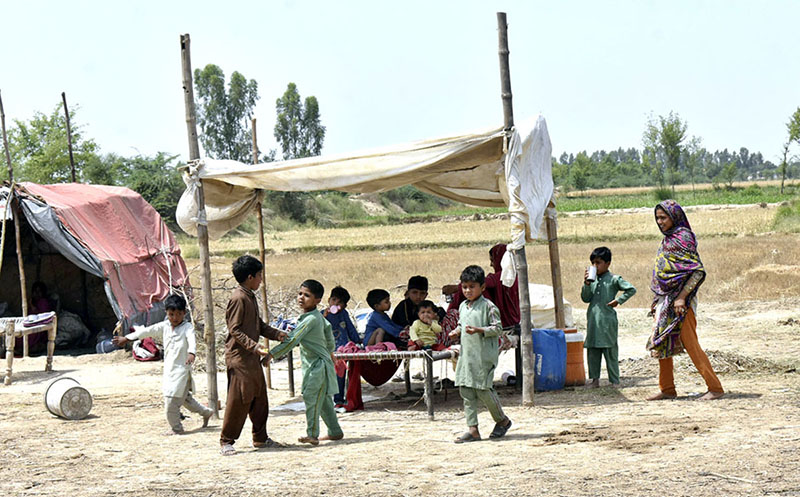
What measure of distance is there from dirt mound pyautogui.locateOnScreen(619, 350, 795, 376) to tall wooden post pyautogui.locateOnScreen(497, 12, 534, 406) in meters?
2.18

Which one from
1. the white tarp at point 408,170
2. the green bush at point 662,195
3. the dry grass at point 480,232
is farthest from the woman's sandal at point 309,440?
the green bush at point 662,195

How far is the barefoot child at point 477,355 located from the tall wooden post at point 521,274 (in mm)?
1267

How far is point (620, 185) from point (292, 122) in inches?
1638

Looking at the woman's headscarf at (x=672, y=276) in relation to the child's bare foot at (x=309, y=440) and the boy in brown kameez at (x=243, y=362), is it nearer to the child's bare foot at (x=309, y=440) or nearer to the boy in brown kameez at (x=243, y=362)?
the child's bare foot at (x=309, y=440)

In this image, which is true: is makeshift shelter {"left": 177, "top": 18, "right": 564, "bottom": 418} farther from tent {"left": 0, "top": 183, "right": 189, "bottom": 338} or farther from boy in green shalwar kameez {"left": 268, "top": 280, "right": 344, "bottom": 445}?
tent {"left": 0, "top": 183, "right": 189, "bottom": 338}

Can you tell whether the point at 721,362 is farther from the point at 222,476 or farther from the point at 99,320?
the point at 99,320

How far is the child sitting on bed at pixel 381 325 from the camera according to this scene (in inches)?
326

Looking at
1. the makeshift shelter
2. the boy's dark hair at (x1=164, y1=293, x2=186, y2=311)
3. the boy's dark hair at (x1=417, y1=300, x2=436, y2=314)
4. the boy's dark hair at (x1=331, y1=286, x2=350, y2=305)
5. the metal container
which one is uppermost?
the makeshift shelter

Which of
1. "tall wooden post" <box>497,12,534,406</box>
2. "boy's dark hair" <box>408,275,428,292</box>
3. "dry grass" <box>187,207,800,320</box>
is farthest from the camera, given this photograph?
"dry grass" <box>187,207,800,320</box>

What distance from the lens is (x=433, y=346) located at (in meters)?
8.02

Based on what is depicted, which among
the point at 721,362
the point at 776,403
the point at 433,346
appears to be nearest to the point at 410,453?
the point at 433,346

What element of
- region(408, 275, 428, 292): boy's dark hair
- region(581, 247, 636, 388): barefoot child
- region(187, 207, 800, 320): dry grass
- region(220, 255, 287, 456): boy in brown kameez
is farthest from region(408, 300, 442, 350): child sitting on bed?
region(187, 207, 800, 320): dry grass

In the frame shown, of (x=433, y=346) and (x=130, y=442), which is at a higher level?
(x=433, y=346)

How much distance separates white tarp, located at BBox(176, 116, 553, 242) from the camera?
304 inches
